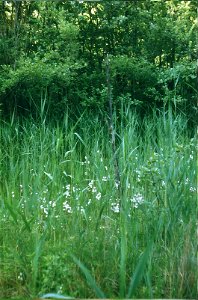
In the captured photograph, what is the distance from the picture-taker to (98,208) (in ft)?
9.89

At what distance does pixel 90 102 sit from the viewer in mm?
3475

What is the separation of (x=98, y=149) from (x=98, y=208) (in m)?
0.42

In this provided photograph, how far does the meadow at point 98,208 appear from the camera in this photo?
2627 mm

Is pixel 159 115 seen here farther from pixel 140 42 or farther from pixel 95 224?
pixel 95 224

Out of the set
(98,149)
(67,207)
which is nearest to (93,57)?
(98,149)

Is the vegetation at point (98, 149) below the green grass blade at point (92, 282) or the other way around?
the other way around

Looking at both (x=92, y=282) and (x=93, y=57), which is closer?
(x=92, y=282)

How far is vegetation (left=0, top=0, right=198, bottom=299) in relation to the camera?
105 inches

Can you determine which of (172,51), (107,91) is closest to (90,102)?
(107,91)

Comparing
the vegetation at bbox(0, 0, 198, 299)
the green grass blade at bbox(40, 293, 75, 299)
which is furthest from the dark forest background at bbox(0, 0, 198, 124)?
the green grass blade at bbox(40, 293, 75, 299)

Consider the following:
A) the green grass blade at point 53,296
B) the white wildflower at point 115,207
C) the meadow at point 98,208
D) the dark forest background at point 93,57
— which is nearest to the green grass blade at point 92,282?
the meadow at point 98,208

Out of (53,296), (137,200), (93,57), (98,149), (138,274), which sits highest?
(93,57)

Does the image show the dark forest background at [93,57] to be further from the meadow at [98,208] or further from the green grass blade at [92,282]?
the green grass blade at [92,282]

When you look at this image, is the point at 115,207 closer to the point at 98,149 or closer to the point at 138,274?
the point at 98,149
